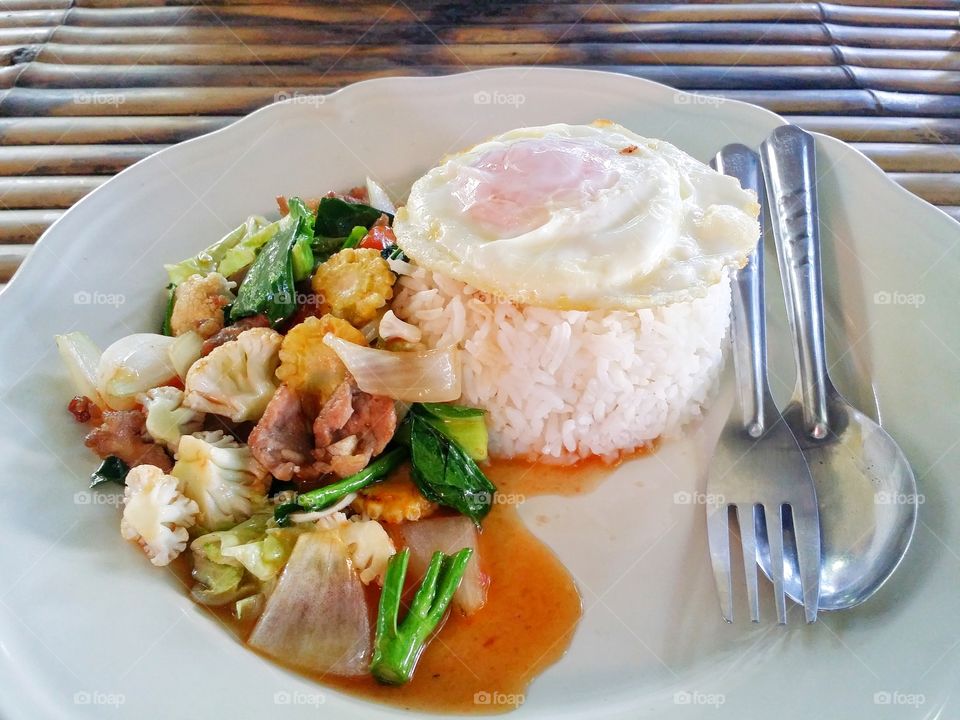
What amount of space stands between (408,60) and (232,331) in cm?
272

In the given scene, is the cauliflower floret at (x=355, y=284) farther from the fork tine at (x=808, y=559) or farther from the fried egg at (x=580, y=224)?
the fork tine at (x=808, y=559)

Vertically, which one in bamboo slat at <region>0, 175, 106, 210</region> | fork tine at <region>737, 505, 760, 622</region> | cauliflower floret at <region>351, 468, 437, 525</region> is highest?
bamboo slat at <region>0, 175, 106, 210</region>

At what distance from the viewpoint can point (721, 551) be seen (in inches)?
109

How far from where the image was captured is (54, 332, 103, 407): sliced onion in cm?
304

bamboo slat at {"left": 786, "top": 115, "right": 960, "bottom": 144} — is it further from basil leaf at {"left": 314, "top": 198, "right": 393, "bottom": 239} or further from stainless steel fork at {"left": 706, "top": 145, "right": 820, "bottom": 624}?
basil leaf at {"left": 314, "top": 198, "right": 393, "bottom": 239}

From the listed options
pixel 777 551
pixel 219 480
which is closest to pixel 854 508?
pixel 777 551

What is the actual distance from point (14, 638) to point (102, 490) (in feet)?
2.14

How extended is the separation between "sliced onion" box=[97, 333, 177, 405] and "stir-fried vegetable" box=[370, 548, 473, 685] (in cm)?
128

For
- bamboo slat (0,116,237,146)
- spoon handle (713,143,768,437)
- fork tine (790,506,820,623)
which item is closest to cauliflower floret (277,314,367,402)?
spoon handle (713,143,768,437)

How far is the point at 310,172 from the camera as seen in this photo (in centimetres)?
402

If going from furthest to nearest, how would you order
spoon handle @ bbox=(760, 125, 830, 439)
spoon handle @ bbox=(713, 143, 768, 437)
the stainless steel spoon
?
Answer: 1. spoon handle @ bbox=(713, 143, 768, 437)
2. spoon handle @ bbox=(760, 125, 830, 439)
3. the stainless steel spoon

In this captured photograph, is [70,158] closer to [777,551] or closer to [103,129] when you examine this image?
[103,129]

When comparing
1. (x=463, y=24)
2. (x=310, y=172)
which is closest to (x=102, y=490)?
(x=310, y=172)

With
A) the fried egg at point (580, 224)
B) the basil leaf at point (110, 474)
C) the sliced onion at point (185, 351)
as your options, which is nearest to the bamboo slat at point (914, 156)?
the fried egg at point (580, 224)
